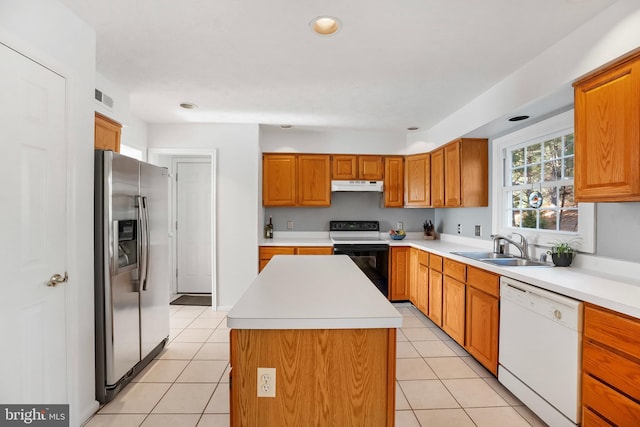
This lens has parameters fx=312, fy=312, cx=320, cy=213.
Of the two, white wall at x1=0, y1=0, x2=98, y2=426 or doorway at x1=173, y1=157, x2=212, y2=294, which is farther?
doorway at x1=173, y1=157, x2=212, y2=294

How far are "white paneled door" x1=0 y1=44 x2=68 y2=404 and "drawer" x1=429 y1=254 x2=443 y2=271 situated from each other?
3.13 metres

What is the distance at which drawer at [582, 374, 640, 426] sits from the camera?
4.45 ft

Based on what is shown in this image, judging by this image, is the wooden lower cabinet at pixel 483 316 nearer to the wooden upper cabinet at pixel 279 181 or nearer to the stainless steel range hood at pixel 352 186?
the stainless steel range hood at pixel 352 186

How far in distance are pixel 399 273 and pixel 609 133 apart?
283 cm

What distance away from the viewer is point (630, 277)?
189 cm

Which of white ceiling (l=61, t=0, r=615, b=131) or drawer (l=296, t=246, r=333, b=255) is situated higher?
white ceiling (l=61, t=0, r=615, b=131)

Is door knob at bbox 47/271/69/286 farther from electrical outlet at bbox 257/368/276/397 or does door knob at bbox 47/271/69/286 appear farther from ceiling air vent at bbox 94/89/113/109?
ceiling air vent at bbox 94/89/113/109

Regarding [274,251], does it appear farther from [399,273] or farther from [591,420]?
[591,420]

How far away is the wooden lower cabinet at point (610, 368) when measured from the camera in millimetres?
1354

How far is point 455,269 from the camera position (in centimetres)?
296

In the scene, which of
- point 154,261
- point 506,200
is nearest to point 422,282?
point 506,200

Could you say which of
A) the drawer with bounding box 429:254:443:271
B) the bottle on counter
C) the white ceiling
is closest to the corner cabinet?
the bottle on counter

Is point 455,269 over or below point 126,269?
below

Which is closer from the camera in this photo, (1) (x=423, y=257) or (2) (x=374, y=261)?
(1) (x=423, y=257)
